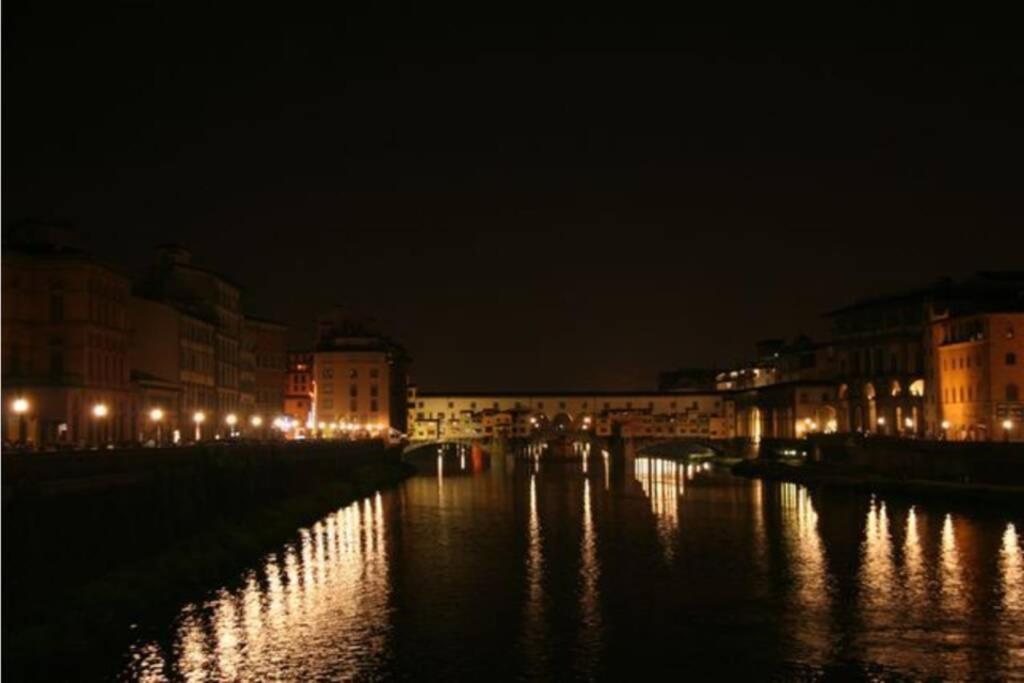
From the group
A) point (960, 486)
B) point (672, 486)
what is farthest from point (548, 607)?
point (672, 486)

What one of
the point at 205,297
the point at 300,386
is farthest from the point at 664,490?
the point at 300,386

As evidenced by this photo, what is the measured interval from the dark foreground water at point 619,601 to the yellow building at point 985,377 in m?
17.8

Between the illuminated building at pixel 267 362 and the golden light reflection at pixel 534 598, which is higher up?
the illuminated building at pixel 267 362

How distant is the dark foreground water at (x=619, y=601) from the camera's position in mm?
29188

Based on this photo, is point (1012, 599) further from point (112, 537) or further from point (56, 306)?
point (56, 306)

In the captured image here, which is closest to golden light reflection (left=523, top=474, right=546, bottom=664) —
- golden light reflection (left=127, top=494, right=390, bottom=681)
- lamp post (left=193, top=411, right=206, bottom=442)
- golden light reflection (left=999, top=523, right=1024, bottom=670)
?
golden light reflection (left=127, top=494, right=390, bottom=681)

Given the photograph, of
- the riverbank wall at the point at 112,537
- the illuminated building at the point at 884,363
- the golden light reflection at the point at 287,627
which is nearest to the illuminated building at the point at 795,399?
the illuminated building at the point at 884,363

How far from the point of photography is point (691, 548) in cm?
5006

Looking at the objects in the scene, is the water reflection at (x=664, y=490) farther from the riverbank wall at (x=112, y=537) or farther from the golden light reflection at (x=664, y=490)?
the riverbank wall at (x=112, y=537)

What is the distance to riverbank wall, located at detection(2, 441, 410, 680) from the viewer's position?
27.1 m

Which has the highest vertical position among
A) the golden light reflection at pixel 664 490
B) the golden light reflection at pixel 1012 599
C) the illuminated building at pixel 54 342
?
the illuminated building at pixel 54 342

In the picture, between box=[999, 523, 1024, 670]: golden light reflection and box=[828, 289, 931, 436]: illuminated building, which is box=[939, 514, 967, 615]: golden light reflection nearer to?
box=[999, 523, 1024, 670]: golden light reflection

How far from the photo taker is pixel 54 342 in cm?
5941

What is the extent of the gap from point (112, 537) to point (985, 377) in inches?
2452
